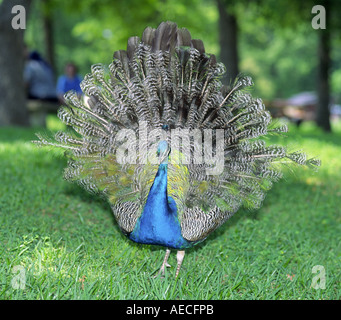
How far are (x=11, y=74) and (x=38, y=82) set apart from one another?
9.28 ft

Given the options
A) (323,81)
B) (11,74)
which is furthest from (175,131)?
(323,81)

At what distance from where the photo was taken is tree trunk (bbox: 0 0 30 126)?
10.6 meters

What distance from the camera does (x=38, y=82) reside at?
13773mm

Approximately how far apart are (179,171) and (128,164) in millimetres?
553

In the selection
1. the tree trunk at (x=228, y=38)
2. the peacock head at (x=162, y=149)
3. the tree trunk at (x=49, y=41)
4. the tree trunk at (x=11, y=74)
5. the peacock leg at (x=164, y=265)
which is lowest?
the peacock leg at (x=164, y=265)

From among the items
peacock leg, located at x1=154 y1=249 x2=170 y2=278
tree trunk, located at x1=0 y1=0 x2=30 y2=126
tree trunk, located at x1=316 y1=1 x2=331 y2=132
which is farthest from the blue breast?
tree trunk, located at x1=316 y1=1 x2=331 y2=132

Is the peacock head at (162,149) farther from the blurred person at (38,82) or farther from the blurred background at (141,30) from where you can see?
the blurred person at (38,82)

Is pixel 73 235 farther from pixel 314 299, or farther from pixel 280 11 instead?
pixel 280 11

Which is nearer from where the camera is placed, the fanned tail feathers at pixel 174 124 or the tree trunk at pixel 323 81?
the fanned tail feathers at pixel 174 124

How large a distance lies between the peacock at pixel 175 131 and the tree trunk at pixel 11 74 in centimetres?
718

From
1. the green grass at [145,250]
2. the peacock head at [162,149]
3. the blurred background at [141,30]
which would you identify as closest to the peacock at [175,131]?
the blurred background at [141,30]

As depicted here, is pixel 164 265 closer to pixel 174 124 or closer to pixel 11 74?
pixel 174 124

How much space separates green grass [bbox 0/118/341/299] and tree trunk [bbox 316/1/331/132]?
10.5 metres

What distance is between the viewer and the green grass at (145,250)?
353 cm
